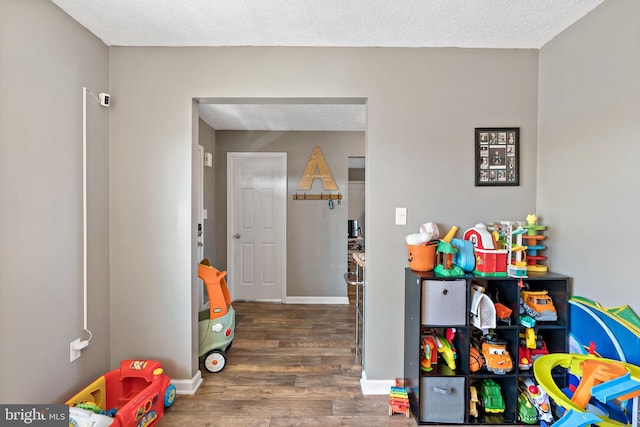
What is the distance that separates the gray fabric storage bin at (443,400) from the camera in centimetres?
180

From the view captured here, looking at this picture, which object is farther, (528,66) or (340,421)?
(528,66)

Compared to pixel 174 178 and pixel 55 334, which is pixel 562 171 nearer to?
pixel 174 178

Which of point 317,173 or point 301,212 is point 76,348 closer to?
point 301,212

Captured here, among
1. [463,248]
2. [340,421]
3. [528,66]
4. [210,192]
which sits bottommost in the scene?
[340,421]

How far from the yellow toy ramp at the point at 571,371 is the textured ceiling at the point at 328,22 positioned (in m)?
1.85

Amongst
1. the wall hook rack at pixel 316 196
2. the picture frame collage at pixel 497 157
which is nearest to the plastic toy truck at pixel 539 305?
the picture frame collage at pixel 497 157

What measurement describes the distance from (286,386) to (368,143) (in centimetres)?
186

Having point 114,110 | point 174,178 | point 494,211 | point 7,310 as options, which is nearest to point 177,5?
point 114,110

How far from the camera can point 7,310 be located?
1402mm

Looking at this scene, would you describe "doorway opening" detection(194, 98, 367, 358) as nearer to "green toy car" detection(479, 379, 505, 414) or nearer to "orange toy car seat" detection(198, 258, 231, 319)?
"orange toy car seat" detection(198, 258, 231, 319)

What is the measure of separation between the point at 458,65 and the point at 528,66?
49cm

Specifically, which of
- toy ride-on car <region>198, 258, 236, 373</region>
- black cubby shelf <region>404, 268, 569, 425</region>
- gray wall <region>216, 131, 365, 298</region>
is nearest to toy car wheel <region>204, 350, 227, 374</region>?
toy ride-on car <region>198, 258, 236, 373</region>

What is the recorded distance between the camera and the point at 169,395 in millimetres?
1946

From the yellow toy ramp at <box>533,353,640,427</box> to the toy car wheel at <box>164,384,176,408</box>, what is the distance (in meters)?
2.07
